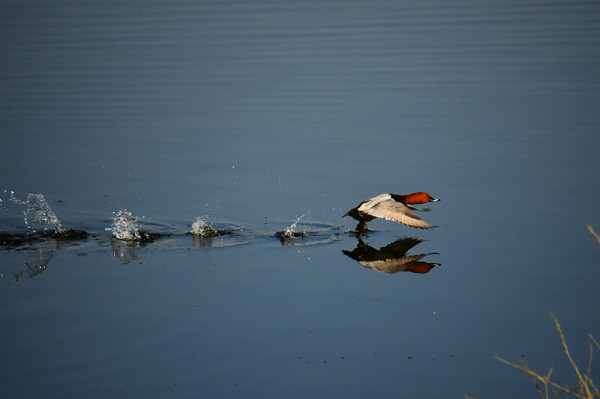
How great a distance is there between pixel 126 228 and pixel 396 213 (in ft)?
8.85

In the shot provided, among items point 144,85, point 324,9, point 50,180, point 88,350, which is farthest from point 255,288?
point 324,9

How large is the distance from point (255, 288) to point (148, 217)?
7.34 ft

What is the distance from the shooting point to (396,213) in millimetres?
9203

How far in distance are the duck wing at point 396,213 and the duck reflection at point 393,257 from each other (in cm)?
18

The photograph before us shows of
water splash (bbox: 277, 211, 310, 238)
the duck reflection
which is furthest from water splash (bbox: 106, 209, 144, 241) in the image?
the duck reflection

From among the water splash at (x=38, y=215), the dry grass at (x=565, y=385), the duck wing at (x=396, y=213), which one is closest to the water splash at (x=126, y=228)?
the water splash at (x=38, y=215)

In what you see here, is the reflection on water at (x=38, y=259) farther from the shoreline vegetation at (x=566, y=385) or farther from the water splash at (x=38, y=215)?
the shoreline vegetation at (x=566, y=385)

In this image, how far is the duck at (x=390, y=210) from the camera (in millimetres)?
9156

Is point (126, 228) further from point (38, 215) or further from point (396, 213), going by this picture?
point (396, 213)

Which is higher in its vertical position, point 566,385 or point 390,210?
point 390,210

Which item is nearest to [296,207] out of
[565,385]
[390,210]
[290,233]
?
[290,233]

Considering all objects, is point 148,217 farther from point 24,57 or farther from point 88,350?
point 24,57

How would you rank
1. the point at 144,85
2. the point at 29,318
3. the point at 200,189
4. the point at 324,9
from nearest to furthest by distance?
the point at 29,318, the point at 200,189, the point at 144,85, the point at 324,9

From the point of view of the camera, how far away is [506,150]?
452 inches
